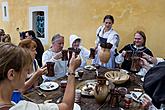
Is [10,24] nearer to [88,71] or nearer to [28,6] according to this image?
[28,6]

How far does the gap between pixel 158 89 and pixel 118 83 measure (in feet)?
4.69

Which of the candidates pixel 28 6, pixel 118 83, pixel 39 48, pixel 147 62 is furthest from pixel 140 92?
pixel 28 6

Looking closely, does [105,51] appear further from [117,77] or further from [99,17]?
[99,17]

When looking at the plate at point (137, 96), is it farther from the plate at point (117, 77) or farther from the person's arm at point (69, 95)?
the person's arm at point (69, 95)

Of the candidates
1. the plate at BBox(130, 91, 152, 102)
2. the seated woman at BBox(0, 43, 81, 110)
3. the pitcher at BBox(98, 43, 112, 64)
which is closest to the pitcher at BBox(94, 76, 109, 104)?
the plate at BBox(130, 91, 152, 102)

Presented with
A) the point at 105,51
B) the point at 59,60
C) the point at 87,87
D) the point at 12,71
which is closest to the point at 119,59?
the point at 105,51

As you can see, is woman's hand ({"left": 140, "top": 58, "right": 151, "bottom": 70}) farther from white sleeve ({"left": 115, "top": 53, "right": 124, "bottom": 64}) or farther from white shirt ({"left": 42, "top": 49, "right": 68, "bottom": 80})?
white shirt ({"left": 42, "top": 49, "right": 68, "bottom": 80})

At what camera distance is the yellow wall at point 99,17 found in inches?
161

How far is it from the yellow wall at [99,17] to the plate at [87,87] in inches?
79.9

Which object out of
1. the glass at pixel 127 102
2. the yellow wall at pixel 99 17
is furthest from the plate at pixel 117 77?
the yellow wall at pixel 99 17

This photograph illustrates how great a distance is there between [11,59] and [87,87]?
1.38 meters

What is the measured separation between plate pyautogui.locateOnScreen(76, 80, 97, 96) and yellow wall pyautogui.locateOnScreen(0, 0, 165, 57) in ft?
6.66

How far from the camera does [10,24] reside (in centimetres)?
671

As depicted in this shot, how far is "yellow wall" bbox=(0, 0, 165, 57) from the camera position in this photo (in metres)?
4.08
